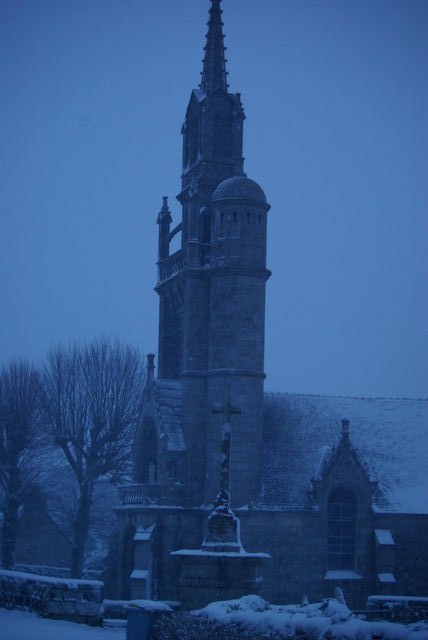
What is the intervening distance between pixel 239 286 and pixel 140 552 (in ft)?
33.1

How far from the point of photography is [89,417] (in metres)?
44.9

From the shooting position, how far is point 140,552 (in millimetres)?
34406

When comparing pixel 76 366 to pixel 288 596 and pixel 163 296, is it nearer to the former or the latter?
pixel 163 296

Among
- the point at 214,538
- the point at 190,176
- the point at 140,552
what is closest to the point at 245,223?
the point at 190,176

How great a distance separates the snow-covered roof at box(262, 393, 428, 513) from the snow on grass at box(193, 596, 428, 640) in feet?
67.2

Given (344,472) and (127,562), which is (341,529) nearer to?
(344,472)

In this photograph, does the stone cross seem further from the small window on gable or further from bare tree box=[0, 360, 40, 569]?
bare tree box=[0, 360, 40, 569]

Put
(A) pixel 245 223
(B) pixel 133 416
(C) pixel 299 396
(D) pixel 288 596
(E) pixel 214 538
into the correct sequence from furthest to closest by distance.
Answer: (B) pixel 133 416, (C) pixel 299 396, (A) pixel 245 223, (D) pixel 288 596, (E) pixel 214 538

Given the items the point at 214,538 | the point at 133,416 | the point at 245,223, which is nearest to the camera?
the point at 214,538

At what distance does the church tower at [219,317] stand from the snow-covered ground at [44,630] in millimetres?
17114

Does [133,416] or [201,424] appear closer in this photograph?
[201,424]

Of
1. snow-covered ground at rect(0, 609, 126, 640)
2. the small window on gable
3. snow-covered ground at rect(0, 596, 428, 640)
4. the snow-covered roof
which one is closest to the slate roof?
the small window on gable

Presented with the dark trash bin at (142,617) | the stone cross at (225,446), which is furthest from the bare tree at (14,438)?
the dark trash bin at (142,617)

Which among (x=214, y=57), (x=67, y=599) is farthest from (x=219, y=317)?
(x=67, y=599)
